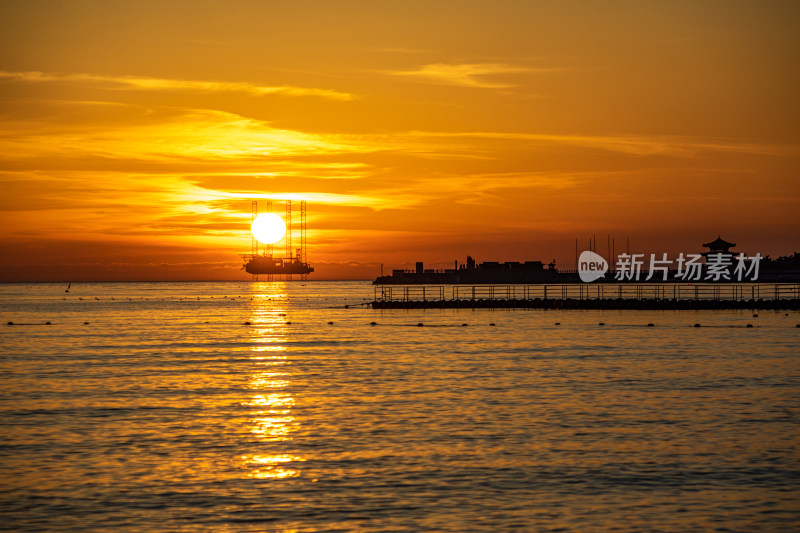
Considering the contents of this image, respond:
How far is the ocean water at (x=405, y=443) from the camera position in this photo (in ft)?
55.3

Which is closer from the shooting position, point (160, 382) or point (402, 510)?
point (402, 510)

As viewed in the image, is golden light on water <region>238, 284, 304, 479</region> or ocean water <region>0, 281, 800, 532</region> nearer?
ocean water <region>0, 281, 800, 532</region>

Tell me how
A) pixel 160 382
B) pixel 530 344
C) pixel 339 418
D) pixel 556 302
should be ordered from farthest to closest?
pixel 556 302
pixel 530 344
pixel 160 382
pixel 339 418

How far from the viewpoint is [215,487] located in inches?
746

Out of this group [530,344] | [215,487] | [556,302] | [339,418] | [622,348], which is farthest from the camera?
[556,302]

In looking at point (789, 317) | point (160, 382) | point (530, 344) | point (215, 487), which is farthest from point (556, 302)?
point (215, 487)

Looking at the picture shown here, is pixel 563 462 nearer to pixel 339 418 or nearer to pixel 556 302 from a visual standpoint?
pixel 339 418

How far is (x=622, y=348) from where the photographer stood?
192ft

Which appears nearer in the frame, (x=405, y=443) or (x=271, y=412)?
(x=405, y=443)

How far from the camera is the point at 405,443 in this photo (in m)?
23.8

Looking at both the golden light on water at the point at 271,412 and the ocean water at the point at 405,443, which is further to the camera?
the golden light on water at the point at 271,412

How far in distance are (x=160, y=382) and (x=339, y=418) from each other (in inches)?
591

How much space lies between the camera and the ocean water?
16.8m

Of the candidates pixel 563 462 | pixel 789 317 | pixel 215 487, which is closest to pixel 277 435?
pixel 215 487
